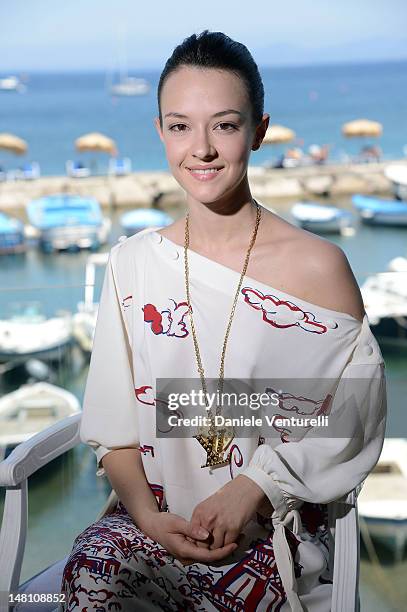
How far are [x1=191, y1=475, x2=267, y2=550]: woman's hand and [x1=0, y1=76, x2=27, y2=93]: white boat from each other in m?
42.4

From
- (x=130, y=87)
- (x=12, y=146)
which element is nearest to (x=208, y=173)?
(x=12, y=146)

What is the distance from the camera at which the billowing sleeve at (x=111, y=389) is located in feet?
3.86

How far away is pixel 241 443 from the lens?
3.62 feet

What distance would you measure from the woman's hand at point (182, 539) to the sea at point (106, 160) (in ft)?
2.99

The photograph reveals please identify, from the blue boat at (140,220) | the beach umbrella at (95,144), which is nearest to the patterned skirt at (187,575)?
the blue boat at (140,220)

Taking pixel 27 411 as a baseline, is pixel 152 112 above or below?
below

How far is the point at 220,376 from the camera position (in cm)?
112

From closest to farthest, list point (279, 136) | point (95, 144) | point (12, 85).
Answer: point (279, 136), point (95, 144), point (12, 85)

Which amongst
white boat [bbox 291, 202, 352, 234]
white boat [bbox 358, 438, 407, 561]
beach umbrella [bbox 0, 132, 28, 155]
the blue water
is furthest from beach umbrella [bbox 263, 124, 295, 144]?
white boat [bbox 358, 438, 407, 561]

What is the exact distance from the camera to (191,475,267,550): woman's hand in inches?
39.5

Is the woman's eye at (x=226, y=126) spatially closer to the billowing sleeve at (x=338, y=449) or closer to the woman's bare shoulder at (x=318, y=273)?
the woman's bare shoulder at (x=318, y=273)

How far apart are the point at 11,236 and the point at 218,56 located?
20184mm

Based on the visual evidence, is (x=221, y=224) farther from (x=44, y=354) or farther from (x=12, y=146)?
(x=12, y=146)

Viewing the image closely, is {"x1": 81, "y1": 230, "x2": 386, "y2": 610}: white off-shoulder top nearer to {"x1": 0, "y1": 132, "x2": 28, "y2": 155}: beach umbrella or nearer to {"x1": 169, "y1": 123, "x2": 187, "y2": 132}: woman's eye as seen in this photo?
{"x1": 169, "y1": 123, "x2": 187, "y2": 132}: woman's eye
